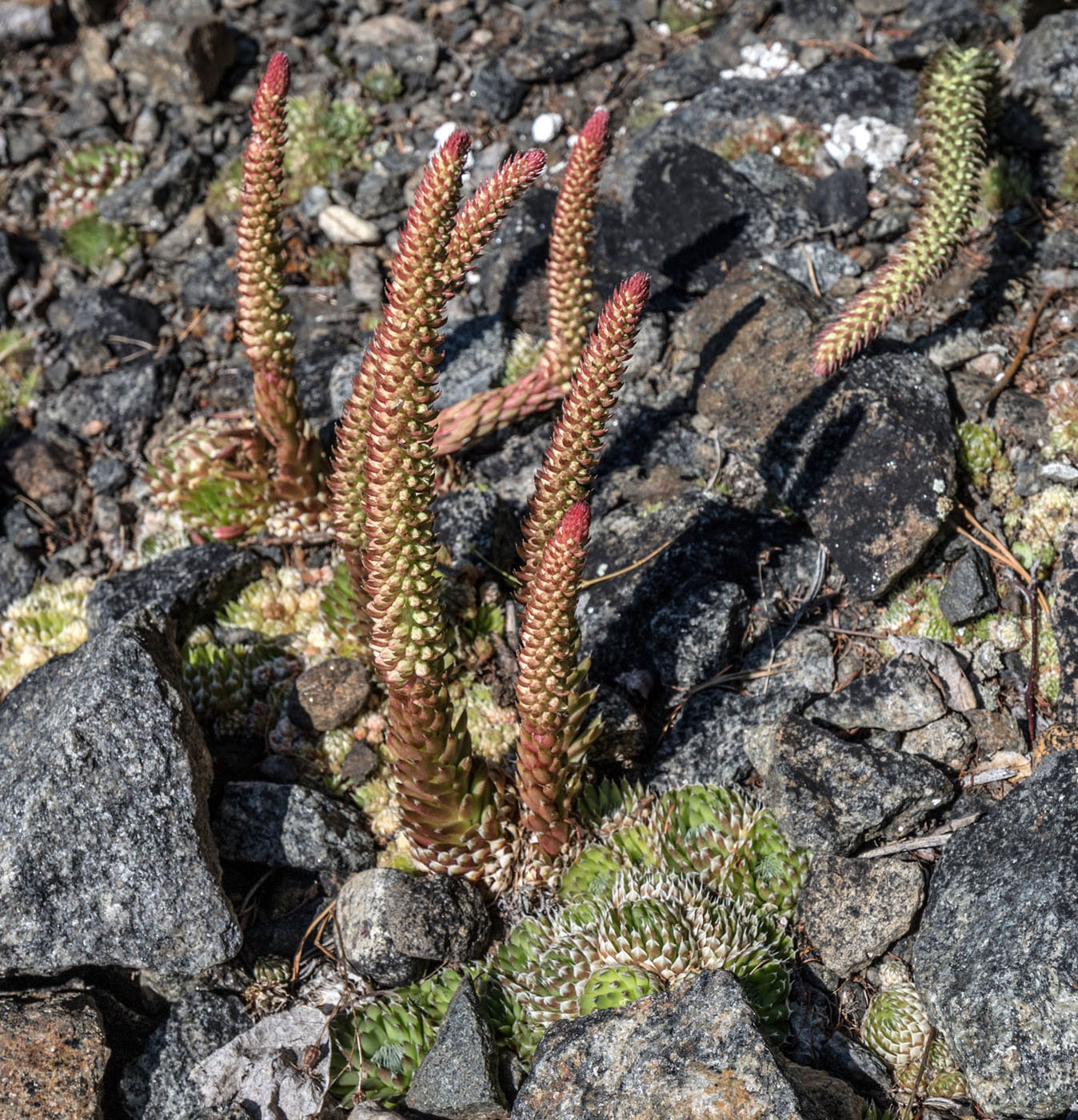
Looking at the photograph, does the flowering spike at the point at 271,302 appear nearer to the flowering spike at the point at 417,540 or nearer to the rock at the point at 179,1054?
the flowering spike at the point at 417,540

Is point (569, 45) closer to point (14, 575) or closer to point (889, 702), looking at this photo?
point (14, 575)

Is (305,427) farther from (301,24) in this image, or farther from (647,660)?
(301,24)

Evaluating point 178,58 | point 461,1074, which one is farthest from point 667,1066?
point 178,58

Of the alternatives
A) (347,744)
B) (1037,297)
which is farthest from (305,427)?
(1037,297)

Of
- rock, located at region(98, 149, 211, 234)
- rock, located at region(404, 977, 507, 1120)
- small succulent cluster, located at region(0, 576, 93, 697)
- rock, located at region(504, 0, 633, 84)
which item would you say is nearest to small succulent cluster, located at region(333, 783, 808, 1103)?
rock, located at region(404, 977, 507, 1120)

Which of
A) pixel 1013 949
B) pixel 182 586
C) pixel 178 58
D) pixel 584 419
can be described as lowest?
pixel 1013 949

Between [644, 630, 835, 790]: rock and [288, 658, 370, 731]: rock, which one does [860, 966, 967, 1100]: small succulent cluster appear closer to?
[644, 630, 835, 790]: rock
